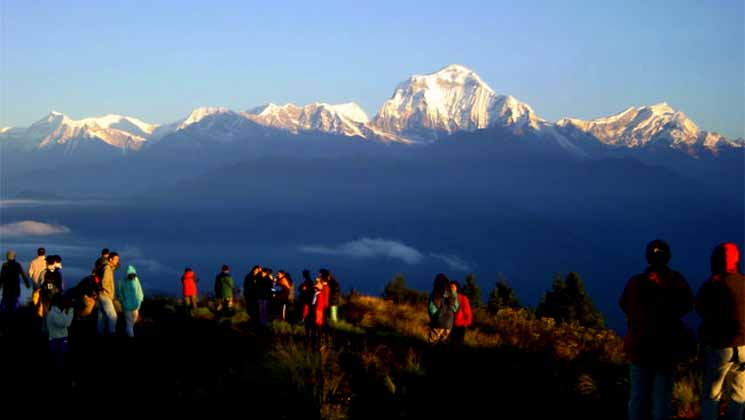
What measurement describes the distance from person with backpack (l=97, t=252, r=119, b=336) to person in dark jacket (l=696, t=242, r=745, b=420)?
10021mm

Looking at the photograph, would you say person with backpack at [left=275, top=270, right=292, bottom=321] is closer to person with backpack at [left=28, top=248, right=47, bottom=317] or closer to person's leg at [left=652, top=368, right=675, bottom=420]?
person with backpack at [left=28, top=248, right=47, bottom=317]

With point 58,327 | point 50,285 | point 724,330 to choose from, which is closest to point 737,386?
point 724,330

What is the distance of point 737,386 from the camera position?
696 centimetres

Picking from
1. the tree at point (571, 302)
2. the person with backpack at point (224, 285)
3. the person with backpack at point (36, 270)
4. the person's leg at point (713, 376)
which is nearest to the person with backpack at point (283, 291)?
the person with backpack at point (224, 285)

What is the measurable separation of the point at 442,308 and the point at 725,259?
5.70 metres

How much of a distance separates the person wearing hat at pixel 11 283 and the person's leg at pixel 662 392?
13314mm

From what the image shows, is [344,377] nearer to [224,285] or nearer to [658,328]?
[658,328]

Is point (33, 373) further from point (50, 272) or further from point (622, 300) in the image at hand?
point (622, 300)

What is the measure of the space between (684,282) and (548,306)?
62.9 meters

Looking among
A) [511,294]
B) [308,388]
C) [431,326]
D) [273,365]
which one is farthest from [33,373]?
[511,294]

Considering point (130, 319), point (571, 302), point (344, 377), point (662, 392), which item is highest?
point (571, 302)

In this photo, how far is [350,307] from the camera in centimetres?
1970

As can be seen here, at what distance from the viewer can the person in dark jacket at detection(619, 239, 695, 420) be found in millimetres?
6762

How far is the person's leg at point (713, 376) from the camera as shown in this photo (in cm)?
691
